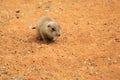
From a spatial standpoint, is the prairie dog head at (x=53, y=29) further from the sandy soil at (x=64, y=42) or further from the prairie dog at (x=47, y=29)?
the sandy soil at (x=64, y=42)

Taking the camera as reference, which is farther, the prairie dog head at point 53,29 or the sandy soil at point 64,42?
the prairie dog head at point 53,29

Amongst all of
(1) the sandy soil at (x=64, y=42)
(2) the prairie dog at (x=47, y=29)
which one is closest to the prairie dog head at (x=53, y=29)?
(2) the prairie dog at (x=47, y=29)

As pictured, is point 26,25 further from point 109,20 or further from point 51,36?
point 109,20

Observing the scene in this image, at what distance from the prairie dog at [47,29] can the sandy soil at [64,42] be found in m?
0.18

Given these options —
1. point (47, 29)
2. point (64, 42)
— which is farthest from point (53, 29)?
point (64, 42)

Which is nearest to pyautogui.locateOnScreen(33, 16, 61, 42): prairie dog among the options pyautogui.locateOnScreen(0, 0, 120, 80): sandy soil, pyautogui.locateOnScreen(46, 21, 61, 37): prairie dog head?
pyautogui.locateOnScreen(46, 21, 61, 37): prairie dog head

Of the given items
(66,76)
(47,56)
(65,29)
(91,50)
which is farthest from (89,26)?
(66,76)

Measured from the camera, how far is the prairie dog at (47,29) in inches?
309

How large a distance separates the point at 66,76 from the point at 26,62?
949 mm

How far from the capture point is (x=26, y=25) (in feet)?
28.5

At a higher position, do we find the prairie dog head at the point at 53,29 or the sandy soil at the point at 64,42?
the prairie dog head at the point at 53,29

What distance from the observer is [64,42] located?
304 inches

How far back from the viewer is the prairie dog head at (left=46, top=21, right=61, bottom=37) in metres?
7.84

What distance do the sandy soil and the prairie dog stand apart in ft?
0.61
